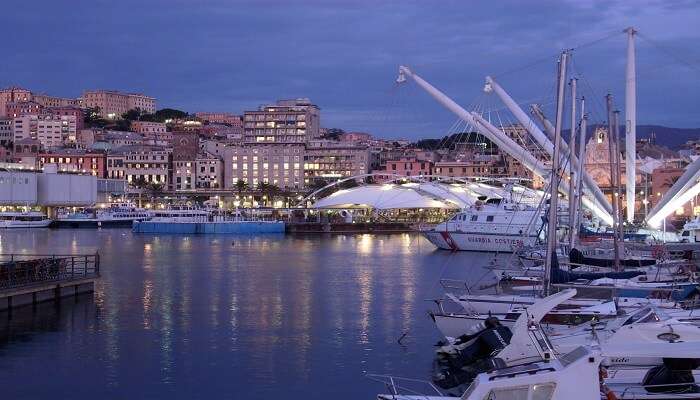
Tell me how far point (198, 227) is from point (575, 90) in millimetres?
66649

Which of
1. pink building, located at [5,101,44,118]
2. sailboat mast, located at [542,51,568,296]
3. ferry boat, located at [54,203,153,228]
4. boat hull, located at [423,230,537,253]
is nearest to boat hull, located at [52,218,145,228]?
ferry boat, located at [54,203,153,228]

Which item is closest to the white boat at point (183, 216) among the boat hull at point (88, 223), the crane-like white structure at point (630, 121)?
the boat hull at point (88, 223)

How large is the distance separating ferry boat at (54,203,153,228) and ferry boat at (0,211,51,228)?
1.84 metres

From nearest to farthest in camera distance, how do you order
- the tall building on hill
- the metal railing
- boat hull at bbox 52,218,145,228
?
the metal railing → boat hull at bbox 52,218,145,228 → the tall building on hill

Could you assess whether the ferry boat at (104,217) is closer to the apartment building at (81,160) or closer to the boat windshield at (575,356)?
the apartment building at (81,160)

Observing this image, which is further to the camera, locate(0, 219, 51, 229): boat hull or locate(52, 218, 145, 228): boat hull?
locate(52, 218, 145, 228): boat hull

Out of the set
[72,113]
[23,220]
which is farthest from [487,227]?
[72,113]

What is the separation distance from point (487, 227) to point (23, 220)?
66.0 m

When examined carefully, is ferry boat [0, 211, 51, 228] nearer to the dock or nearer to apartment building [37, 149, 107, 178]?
apartment building [37, 149, 107, 178]

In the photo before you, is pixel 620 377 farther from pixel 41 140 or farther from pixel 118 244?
pixel 41 140

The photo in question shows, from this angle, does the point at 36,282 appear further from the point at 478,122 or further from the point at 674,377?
the point at 478,122

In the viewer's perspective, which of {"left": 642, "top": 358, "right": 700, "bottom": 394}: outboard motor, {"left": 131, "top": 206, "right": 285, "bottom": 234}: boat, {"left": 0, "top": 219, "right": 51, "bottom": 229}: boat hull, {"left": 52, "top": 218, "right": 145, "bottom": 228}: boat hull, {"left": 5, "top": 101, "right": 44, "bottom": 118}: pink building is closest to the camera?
{"left": 642, "top": 358, "right": 700, "bottom": 394}: outboard motor

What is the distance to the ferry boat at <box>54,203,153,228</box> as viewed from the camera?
109625 mm

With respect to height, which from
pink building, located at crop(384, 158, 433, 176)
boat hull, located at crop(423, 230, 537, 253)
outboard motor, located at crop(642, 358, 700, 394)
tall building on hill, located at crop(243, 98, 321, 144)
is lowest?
outboard motor, located at crop(642, 358, 700, 394)
